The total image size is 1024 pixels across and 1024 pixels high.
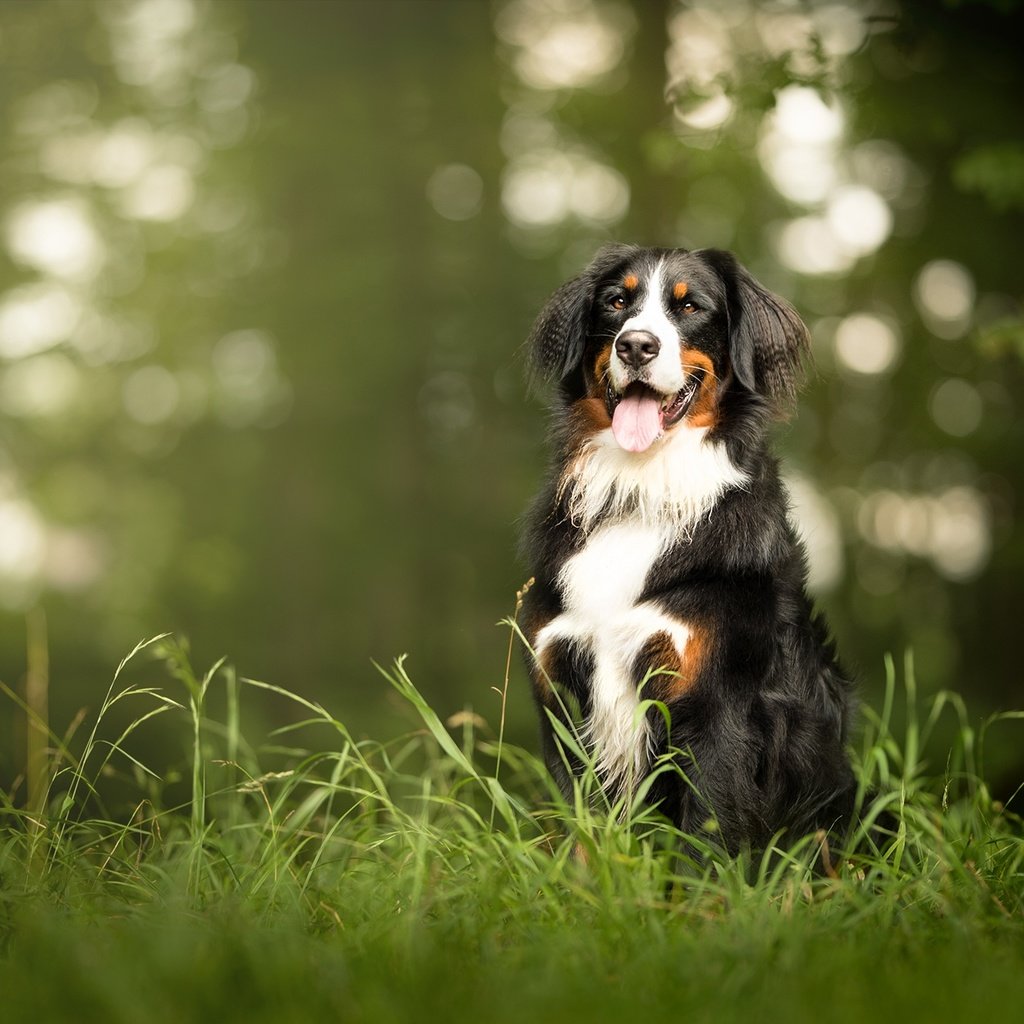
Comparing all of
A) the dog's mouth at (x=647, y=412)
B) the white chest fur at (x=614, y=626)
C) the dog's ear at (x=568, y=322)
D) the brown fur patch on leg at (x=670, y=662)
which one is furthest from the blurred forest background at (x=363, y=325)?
the brown fur patch on leg at (x=670, y=662)

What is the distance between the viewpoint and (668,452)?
12.1ft

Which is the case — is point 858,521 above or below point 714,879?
below

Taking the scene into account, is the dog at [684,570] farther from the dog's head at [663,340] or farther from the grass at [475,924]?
the grass at [475,924]

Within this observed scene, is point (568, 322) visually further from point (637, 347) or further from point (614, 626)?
point (614, 626)

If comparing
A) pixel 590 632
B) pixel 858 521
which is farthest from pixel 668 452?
pixel 858 521

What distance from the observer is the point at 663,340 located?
11.6 ft

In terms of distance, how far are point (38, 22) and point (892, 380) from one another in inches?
367

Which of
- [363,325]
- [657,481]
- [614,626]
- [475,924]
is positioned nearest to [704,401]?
[657,481]

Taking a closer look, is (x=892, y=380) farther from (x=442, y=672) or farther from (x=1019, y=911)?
(x=1019, y=911)

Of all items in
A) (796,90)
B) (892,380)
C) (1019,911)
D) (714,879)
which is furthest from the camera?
(892,380)

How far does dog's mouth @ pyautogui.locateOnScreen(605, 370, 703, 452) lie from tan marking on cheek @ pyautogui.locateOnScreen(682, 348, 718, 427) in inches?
0.7

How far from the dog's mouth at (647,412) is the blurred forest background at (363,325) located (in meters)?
6.41

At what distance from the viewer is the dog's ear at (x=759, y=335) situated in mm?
3832

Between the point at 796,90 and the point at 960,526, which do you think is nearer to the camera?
the point at 796,90
